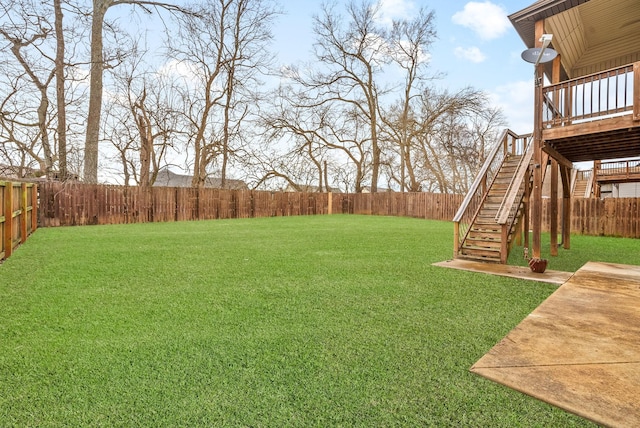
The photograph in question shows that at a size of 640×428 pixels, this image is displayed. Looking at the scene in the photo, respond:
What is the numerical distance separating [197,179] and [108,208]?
4.64m

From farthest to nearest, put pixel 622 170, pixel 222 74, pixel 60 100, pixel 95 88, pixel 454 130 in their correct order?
pixel 454 130
pixel 222 74
pixel 622 170
pixel 95 88
pixel 60 100

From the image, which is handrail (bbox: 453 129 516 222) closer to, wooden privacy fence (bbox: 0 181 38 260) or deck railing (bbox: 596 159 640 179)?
wooden privacy fence (bbox: 0 181 38 260)

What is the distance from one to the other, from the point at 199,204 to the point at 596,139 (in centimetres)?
1216

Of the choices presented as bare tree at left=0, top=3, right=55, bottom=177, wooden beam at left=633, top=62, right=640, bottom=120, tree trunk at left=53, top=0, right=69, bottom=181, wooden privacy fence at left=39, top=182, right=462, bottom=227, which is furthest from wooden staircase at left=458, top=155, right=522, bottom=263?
tree trunk at left=53, top=0, right=69, bottom=181

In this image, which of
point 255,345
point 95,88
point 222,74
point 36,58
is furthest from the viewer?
point 222,74

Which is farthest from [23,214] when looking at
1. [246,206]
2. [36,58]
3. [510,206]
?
[246,206]

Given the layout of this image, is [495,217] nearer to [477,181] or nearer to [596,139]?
[477,181]

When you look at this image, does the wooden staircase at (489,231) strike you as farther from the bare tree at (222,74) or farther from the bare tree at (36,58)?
the bare tree at (222,74)

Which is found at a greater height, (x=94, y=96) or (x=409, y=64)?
(x=409, y=64)

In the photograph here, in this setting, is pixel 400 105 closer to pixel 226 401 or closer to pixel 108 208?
pixel 108 208

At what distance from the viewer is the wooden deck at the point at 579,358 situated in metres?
1.46

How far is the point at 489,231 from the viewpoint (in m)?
Result: 5.59

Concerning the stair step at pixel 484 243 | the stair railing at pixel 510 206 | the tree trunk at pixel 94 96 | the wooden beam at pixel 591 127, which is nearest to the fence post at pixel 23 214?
the tree trunk at pixel 94 96

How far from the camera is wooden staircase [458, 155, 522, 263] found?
513 cm
